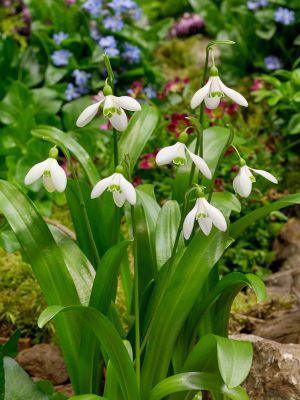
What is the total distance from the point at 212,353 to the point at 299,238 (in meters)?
1.87

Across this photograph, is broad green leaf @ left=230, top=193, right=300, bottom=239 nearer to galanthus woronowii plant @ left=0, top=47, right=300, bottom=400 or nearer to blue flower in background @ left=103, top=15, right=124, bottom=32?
galanthus woronowii plant @ left=0, top=47, right=300, bottom=400

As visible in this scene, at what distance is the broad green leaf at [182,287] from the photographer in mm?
2445

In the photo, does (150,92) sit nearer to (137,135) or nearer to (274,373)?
(137,135)

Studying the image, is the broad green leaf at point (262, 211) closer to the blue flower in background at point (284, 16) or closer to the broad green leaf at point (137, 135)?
the broad green leaf at point (137, 135)

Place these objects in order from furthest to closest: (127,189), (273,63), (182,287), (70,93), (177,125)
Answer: (273,63), (70,93), (177,125), (182,287), (127,189)

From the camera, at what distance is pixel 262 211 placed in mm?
2486

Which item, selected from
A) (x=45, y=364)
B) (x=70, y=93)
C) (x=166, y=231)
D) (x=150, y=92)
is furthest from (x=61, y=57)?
(x=166, y=231)

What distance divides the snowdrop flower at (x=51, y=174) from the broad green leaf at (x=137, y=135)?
78 cm

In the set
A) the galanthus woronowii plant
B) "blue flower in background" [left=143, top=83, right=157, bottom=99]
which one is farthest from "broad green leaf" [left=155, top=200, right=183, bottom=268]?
"blue flower in background" [left=143, top=83, right=157, bottom=99]

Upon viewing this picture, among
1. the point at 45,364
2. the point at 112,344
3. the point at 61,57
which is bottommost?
the point at 45,364

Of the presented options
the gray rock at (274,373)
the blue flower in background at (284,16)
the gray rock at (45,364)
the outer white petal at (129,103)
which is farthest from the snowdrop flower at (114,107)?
the blue flower in background at (284,16)

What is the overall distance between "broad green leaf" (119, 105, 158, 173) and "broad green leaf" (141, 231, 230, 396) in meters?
0.61

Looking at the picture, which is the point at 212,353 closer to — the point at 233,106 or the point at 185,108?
the point at 233,106

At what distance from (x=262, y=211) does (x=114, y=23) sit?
2.85 metres
